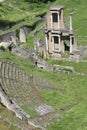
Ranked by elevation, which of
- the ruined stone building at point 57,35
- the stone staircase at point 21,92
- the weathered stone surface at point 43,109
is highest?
the ruined stone building at point 57,35

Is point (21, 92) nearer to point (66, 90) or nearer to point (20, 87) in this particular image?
point (20, 87)

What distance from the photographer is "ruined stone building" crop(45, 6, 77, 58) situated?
173 ft

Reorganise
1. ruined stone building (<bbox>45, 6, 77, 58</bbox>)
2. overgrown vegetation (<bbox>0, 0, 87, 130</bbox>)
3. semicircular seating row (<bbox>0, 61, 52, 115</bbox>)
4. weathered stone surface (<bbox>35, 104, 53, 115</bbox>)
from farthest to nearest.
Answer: ruined stone building (<bbox>45, 6, 77, 58</bbox>) → semicircular seating row (<bbox>0, 61, 52, 115</bbox>) → weathered stone surface (<bbox>35, 104, 53, 115</bbox>) → overgrown vegetation (<bbox>0, 0, 87, 130</bbox>)

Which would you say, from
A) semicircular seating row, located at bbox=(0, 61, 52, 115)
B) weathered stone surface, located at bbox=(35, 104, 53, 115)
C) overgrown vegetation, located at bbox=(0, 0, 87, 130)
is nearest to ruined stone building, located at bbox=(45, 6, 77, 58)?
overgrown vegetation, located at bbox=(0, 0, 87, 130)

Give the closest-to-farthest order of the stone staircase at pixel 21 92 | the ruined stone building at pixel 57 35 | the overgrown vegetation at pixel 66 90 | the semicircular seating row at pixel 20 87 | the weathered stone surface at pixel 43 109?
the overgrown vegetation at pixel 66 90, the stone staircase at pixel 21 92, the weathered stone surface at pixel 43 109, the semicircular seating row at pixel 20 87, the ruined stone building at pixel 57 35

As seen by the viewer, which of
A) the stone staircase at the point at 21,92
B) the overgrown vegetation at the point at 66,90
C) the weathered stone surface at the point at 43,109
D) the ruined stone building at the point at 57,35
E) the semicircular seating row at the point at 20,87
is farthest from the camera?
the ruined stone building at the point at 57,35

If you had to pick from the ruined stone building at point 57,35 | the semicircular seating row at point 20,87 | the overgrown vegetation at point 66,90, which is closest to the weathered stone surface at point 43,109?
the semicircular seating row at point 20,87

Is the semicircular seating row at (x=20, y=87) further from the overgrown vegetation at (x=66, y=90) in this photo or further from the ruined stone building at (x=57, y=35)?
the ruined stone building at (x=57, y=35)

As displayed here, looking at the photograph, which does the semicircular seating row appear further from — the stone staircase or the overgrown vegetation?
the overgrown vegetation

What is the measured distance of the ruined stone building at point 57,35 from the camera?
52625 mm

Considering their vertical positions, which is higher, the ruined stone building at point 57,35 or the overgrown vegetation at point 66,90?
the ruined stone building at point 57,35

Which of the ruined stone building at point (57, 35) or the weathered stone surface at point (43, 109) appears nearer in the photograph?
the weathered stone surface at point (43, 109)

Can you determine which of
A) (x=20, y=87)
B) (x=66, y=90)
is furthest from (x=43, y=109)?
(x=66, y=90)

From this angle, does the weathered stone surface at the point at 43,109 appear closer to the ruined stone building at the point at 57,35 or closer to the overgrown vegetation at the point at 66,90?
the overgrown vegetation at the point at 66,90
